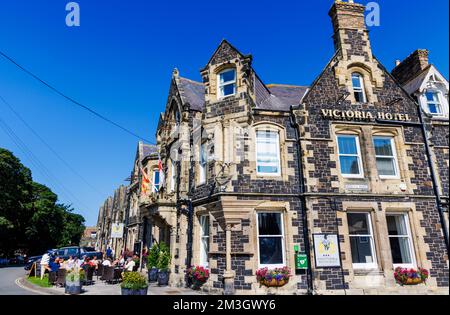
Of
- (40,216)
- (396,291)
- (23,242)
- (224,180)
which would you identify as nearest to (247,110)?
(224,180)

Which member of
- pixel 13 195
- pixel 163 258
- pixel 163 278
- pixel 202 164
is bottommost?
pixel 163 278

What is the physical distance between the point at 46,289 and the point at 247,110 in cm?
1255

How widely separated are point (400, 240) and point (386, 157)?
13.0 ft

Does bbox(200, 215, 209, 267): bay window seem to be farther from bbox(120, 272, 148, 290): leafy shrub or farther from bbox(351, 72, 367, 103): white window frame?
bbox(351, 72, 367, 103): white window frame

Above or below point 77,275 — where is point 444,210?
above

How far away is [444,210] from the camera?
14.6m

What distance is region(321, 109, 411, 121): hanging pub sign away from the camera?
15.1 metres

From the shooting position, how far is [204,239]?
598 inches

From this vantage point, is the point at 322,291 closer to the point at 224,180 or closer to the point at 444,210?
the point at 224,180

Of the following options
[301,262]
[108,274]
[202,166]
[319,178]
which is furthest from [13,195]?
[319,178]

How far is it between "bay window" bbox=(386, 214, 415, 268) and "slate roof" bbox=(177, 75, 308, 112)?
7.40 meters

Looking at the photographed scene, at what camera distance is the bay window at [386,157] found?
1504cm

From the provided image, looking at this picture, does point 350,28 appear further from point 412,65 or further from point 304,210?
point 304,210

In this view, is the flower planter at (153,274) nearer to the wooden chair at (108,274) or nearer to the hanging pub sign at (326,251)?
the wooden chair at (108,274)
